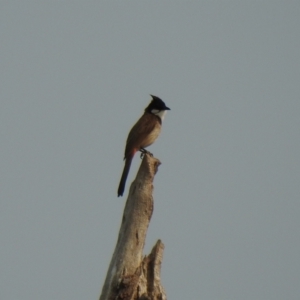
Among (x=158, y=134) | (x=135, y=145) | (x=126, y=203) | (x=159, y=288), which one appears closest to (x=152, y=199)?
(x=126, y=203)

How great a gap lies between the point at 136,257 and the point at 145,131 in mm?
3526

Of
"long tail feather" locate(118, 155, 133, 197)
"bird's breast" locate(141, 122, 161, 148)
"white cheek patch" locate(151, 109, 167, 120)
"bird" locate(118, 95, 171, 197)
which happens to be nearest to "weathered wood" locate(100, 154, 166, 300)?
"long tail feather" locate(118, 155, 133, 197)

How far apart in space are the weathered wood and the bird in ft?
5.65

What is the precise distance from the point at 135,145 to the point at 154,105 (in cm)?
146

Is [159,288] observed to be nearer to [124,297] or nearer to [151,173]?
[124,297]

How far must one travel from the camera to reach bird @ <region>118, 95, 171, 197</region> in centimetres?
1059

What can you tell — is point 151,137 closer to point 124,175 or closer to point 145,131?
point 145,131

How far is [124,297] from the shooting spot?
7.59 metres

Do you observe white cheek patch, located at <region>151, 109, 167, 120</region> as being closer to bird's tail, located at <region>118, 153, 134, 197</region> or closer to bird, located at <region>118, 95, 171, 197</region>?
bird, located at <region>118, 95, 171, 197</region>

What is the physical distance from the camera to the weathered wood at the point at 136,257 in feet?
25.1

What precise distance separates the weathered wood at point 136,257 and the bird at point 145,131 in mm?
1724

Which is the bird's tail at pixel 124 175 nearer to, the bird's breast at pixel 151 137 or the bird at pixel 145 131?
the bird at pixel 145 131

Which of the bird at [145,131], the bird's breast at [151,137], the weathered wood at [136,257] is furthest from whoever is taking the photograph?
the bird's breast at [151,137]

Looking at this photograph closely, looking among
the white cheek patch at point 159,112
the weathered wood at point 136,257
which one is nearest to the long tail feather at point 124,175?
the white cheek patch at point 159,112
